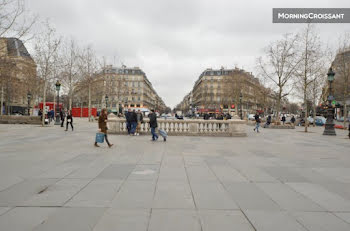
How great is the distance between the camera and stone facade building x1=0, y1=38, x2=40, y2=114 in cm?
1549

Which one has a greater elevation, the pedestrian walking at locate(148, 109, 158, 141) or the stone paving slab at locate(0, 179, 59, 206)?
the pedestrian walking at locate(148, 109, 158, 141)

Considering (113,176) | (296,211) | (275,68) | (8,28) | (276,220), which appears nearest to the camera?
(276,220)

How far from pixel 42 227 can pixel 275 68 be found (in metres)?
30.8

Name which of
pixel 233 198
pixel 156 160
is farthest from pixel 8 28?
pixel 233 198

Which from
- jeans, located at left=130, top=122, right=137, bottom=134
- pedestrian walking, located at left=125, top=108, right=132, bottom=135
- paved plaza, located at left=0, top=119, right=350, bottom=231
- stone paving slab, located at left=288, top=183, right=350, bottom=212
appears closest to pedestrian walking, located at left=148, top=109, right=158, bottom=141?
pedestrian walking, located at left=125, top=108, right=132, bottom=135

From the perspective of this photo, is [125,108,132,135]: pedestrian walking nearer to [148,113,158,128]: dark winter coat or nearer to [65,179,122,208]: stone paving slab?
[148,113,158,128]: dark winter coat

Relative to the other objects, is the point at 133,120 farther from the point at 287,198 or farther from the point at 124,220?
the point at 124,220

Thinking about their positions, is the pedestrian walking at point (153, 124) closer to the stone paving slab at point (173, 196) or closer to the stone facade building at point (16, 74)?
the stone paving slab at point (173, 196)

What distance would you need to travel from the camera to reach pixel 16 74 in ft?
100

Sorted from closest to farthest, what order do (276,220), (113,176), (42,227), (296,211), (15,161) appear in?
(42,227)
(276,220)
(296,211)
(113,176)
(15,161)

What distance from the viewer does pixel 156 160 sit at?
6.95 m

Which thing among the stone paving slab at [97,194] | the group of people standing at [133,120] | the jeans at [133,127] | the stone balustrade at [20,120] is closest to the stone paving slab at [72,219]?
the stone paving slab at [97,194]

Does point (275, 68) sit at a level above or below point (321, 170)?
above

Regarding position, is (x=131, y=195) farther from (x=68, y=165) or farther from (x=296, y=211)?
(x=68, y=165)
